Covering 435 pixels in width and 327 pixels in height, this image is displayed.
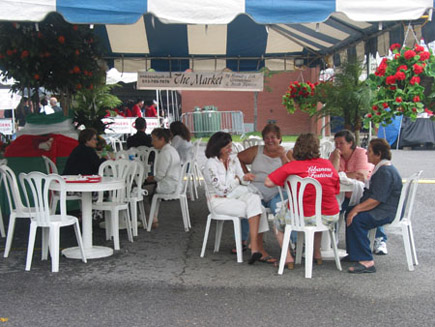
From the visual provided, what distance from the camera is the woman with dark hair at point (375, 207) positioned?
17.8 ft

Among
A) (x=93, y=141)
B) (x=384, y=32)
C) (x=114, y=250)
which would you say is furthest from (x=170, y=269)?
(x=384, y=32)

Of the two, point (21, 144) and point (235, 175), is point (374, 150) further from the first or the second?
point (21, 144)

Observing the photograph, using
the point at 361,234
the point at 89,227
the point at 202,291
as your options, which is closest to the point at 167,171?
the point at 89,227

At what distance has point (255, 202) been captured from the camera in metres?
5.77

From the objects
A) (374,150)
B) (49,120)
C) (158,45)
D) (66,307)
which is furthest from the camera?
(158,45)

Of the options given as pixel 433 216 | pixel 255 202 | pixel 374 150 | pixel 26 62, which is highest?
pixel 26 62

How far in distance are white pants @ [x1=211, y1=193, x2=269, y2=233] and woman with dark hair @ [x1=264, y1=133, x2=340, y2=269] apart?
1.55ft

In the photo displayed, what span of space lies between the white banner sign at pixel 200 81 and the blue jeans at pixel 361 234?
244 inches

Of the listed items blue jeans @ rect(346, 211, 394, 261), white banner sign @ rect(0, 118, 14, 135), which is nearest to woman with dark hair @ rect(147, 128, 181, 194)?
blue jeans @ rect(346, 211, 394, 261)

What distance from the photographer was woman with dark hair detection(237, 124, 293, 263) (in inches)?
250

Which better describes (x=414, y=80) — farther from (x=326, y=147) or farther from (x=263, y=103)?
(x=263, y=103)

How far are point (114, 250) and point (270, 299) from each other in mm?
2357

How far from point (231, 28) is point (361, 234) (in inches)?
225

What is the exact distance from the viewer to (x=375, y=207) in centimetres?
549
